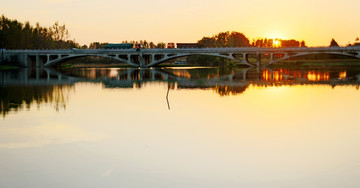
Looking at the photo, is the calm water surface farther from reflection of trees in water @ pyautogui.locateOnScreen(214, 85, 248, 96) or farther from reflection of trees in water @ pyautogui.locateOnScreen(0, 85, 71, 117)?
reflection of trees in water @ pyautogui.locateOnScreen(214, 85, 248, 96)

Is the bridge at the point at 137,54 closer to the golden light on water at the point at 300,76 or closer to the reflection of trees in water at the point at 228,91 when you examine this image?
the golden light on water at the point at 300,76

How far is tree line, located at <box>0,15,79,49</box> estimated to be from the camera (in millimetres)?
136750

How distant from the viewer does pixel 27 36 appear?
148875 mm

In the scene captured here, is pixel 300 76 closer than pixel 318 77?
No

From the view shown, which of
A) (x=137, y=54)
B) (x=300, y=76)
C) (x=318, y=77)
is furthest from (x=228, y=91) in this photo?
(x=137, y=54)

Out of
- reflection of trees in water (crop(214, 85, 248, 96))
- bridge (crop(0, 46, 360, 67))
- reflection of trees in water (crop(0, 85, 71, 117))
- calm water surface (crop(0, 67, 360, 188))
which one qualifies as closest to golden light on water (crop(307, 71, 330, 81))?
reflection of trees in water (crop(214, 85, 248, 96))

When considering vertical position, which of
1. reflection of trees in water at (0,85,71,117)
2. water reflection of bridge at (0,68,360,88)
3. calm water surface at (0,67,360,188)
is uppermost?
water reflection of bridge at (0,68,360,88)

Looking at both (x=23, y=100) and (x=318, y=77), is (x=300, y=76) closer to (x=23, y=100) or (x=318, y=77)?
(x=318, y=77)

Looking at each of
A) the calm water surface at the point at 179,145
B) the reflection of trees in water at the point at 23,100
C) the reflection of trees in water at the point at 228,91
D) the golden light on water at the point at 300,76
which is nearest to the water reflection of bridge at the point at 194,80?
the golden light on water at the point at 300,76

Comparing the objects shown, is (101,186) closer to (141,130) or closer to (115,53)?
(141,130)

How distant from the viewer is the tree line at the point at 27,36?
136750 millimetres

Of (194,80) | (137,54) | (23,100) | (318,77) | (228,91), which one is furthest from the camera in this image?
(137,54)

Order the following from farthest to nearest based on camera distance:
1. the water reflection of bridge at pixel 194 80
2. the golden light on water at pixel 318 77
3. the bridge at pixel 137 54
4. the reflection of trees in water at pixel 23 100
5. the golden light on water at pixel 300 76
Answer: the bridge at pixel 137 54 < the golden light on water at pixel 300 76 < the golden light on water at pixel 318 77 < the water reflection of bridge at pixel 194 80 < the reflection of trees in water at pixel 23 100

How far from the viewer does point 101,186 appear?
13.9 metres
